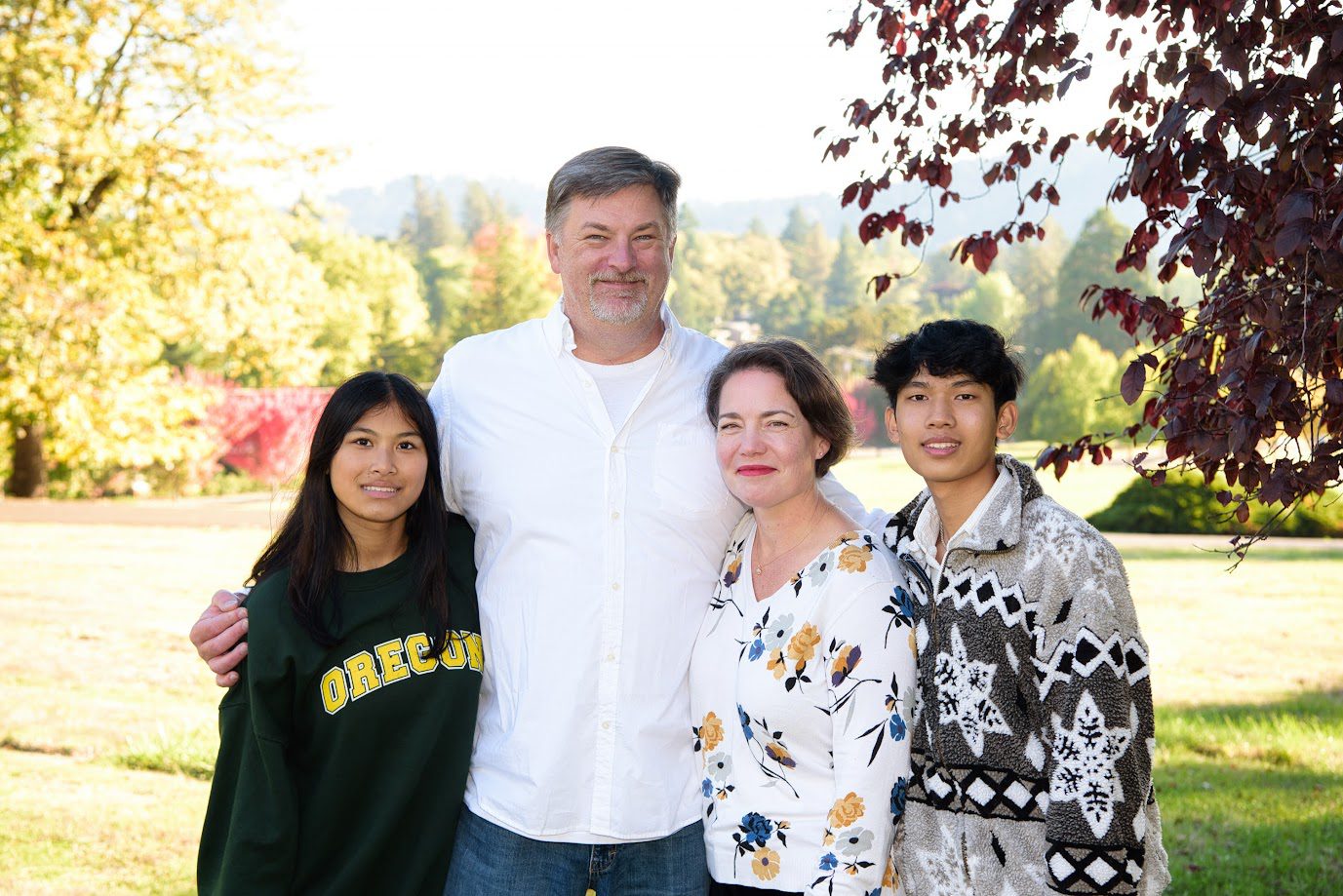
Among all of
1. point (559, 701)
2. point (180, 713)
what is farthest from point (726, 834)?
point (180, 713)

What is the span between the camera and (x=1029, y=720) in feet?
7.29

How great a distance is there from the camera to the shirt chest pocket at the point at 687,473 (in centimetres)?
283

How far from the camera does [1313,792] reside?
6148 mm

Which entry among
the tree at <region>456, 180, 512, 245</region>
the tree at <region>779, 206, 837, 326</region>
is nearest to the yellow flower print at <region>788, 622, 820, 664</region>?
the tree at <region>779, 206, 837, 326</region>

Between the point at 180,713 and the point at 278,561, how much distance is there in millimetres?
6103

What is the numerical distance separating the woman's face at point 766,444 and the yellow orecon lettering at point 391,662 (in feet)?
2.88

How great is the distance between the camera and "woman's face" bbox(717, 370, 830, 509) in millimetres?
2617

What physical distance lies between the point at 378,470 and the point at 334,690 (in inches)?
20.7

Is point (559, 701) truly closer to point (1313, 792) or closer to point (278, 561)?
point (278, 561)

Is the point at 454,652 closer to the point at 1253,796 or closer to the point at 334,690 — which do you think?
the point at 334,690

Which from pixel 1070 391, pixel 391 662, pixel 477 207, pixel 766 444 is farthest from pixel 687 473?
pixel 477 207

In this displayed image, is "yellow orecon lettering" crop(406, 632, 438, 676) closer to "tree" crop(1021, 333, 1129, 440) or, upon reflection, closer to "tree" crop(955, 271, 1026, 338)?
"tree" crop(1021, 333, 1129, 440)

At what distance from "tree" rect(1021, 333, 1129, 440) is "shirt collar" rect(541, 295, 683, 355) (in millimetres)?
42466

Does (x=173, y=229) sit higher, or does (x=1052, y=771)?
(x=173, y=229)
